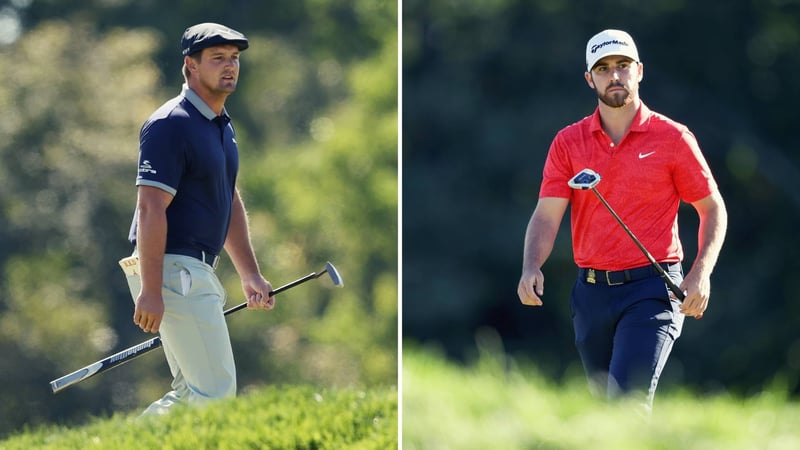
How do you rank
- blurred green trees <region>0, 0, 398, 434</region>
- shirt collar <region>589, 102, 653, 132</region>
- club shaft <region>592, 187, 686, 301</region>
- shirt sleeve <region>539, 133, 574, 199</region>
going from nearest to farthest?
club shaft <region>592, 187, 686, 301</region> < shirt collar <region>589, 102, 653, 132</region> < shirt sleeve <region>539, 133, 574, 199</region> < blurred green trees <region>0, 0, 398, 434</region>

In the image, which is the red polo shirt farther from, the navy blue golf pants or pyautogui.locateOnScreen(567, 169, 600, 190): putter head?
pyautogui.locateOnScreen(567, 169, 600, 190): putter head

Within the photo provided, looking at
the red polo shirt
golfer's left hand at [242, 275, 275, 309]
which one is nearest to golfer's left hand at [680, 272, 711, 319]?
the red polo shirt

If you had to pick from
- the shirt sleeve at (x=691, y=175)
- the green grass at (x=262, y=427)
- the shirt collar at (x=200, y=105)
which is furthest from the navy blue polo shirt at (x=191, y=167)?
the shirt sleeve at (x=691, y=175)

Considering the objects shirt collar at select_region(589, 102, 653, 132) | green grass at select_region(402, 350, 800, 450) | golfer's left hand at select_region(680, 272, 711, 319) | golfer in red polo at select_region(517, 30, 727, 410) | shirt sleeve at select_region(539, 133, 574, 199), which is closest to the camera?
green grass at select_region(402, 350, 800, 450)

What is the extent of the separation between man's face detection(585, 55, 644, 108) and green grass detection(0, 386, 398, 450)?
48.9 inches

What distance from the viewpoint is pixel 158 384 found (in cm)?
1625

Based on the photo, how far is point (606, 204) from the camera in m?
4.92

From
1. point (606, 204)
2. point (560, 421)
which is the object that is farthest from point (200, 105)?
point (560, 421)

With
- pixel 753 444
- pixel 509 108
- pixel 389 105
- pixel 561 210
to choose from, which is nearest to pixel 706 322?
pixel 509 108

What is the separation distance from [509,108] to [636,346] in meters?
12.5

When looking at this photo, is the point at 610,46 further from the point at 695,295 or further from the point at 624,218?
the point at 695,295

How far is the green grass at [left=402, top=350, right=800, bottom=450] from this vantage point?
3459mm

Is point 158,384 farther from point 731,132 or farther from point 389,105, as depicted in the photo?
point 389,105

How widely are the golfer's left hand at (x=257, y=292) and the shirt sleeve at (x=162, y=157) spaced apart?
51 cm
